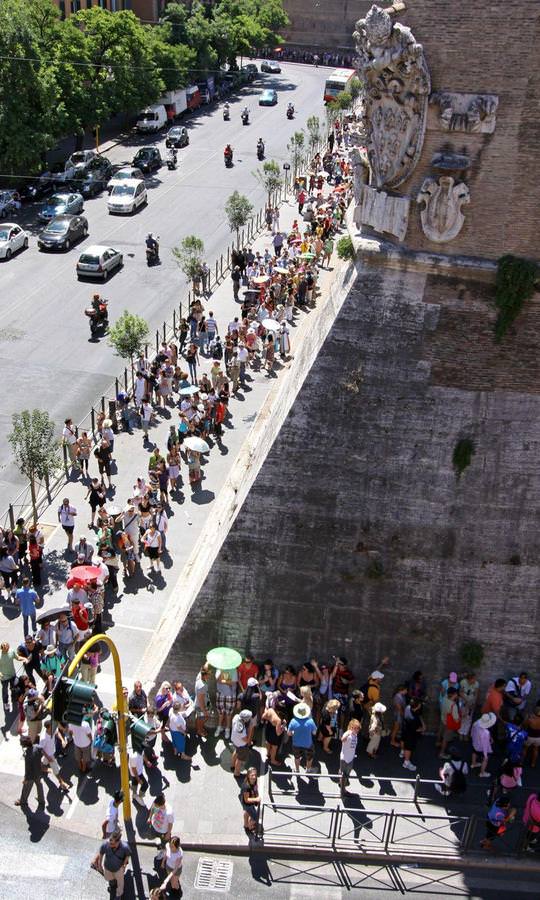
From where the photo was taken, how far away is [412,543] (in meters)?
16.4

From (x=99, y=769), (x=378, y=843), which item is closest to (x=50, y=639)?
(x=99, y=769)

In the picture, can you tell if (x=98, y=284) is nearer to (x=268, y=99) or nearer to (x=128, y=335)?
(x=128, y=335)

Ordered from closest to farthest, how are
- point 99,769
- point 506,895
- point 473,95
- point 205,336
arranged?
point 473,95
point 506,895
point 99,769
point 205,336

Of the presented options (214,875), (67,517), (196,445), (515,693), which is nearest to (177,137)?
(196,445)

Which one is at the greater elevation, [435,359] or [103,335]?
[435,359]

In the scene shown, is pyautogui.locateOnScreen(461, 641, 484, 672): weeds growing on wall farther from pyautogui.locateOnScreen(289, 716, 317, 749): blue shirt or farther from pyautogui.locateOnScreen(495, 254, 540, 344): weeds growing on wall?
pyautogui.locateOnScreen(495, 254, 540, 344): weeds growing on wall

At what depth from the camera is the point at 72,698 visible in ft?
39.0

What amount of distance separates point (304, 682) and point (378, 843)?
9.65 feet

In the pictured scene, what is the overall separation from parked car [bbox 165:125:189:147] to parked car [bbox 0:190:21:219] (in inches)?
606

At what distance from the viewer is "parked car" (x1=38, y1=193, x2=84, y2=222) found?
4388 centimetres

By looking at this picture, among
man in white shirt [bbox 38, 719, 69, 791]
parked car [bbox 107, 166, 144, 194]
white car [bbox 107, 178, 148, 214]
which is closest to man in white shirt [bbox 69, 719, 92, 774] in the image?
man in white shirt [bbox 38, 719, 69, 791]

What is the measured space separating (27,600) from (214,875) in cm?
694

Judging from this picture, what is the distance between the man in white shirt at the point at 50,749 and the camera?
1562cm

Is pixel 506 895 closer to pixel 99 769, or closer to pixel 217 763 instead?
pixel 217 763
